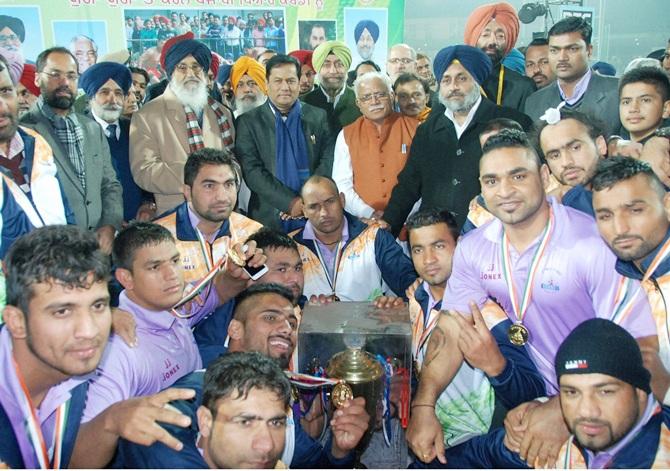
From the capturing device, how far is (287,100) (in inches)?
193

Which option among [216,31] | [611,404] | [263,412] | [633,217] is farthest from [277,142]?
[216,31]

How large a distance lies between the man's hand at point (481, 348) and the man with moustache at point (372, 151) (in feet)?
6.77

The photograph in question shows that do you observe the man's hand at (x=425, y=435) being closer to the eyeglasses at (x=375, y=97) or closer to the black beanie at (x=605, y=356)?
the black beanie at (x=605, y=356)

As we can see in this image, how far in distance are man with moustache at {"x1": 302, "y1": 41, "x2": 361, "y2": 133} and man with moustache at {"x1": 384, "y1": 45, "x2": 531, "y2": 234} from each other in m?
1.48

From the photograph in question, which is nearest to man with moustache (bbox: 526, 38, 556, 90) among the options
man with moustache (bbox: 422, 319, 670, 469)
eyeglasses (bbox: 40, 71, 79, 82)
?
eyeglasses (bbox: 40, 71, 79, 82)

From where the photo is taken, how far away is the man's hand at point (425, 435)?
8.64 ft

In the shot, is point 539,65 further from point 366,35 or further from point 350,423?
point 350,423

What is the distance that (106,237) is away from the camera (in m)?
3.90

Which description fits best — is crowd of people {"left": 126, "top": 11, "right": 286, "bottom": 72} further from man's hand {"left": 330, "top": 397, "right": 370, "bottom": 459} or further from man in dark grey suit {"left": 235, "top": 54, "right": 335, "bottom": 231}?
man's hand {"left": 330, "top": 397, "right": 370, "bottom": 459}

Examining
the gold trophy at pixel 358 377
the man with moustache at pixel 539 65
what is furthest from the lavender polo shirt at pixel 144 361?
the man with moustache at pixel 539 65

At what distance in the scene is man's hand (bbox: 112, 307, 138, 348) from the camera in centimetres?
262

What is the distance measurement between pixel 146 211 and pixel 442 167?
2.30 m

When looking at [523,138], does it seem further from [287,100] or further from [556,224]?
[287,100]

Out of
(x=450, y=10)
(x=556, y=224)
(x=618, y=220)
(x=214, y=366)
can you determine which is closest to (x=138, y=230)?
(x=214, y=366)
